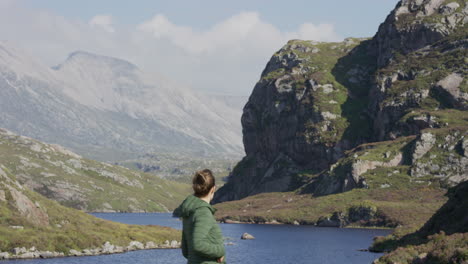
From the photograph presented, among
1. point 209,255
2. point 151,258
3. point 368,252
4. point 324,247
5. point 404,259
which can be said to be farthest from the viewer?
point 324,247

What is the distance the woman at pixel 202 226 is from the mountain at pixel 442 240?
5989cm

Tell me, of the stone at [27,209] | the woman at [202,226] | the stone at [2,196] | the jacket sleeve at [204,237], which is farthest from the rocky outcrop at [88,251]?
the jacket sleeve at [204,237]

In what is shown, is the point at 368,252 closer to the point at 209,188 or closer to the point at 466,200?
the point at 466,200

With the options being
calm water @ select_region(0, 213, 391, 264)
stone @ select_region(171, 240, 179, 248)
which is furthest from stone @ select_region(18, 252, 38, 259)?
stone @ select_region(171, 240, 179, 248)

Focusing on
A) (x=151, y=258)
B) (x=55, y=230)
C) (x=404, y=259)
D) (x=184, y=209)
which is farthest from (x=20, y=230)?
(x=184, y=209)

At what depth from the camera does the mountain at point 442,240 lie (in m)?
75.7

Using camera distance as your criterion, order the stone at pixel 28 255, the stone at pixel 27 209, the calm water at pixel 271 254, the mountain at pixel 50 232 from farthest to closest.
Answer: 1. the stone at pixel 27 209
2. the calm water at pixel 271 254
3. the mountain at pixel 50 232
4. the stone at pixel 28 255

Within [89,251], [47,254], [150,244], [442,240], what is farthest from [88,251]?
[442,240]

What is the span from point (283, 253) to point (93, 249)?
47899 mm

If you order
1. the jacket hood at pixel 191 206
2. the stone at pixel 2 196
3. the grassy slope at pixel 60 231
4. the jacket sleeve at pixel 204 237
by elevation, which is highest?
the stone at pixel 2 196

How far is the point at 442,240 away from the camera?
85.4m

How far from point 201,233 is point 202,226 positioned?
17 centimetres

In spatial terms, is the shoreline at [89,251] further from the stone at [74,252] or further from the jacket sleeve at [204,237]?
the jacket sleeve at [204,237]

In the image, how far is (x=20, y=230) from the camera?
127m
